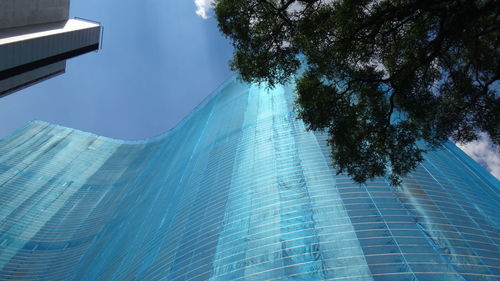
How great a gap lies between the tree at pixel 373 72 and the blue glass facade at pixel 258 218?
2.38m

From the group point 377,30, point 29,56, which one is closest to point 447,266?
point 377,30

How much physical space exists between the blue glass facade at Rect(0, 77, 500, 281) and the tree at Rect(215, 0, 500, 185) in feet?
7.81

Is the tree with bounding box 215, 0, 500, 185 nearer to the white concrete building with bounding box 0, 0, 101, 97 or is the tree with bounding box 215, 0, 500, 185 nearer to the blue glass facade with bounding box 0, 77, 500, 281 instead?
the blue glass facade with bounding box 0, 77, 500, 281

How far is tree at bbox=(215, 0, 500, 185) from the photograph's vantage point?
5926mm

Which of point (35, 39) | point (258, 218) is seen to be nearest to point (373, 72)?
point (258, 218)

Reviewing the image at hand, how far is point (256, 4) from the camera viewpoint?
6496 mm

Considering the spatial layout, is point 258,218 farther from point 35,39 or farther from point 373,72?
point 35,39

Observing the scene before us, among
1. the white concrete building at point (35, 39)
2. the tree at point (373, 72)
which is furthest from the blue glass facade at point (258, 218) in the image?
the white concrete building at point (35, 39)

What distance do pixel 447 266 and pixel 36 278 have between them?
20.0 m

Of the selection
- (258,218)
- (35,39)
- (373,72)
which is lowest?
(258,218)

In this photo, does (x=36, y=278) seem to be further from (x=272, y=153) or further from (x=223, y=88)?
(x=223, y=88)

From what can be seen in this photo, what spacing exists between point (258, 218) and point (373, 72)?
533 centimetres

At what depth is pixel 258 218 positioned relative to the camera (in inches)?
Answer: 366

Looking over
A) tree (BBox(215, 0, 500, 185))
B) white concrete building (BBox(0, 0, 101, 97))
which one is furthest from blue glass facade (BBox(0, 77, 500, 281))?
white concrete building (BBox(0, 0, 101, 97))
